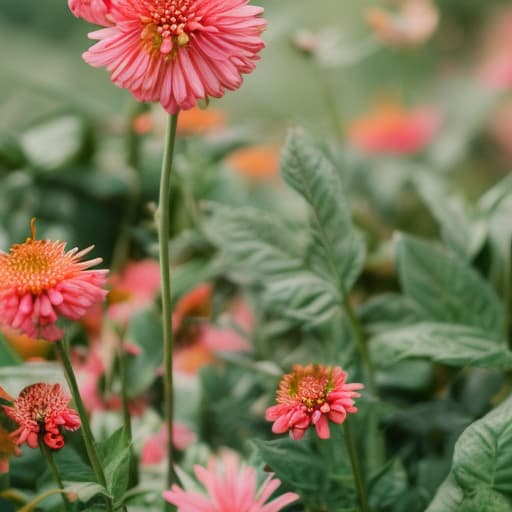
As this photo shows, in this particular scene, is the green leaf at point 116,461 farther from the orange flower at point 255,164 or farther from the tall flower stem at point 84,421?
the orange flower at point 255,164

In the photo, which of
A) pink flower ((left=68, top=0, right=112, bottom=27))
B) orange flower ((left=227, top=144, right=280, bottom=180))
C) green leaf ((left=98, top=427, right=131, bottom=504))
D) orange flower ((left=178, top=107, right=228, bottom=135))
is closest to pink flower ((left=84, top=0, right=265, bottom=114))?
pink flower ((left=68, top=0, right=112, bottom=27))

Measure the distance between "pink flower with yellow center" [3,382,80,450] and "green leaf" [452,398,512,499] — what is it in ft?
0.42

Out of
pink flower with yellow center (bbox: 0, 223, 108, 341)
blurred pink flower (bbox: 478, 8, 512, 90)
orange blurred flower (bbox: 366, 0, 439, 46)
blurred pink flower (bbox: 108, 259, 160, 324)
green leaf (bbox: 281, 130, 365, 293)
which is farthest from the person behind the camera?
blurred pink flower (bbox: 478, 8, 512, 90)

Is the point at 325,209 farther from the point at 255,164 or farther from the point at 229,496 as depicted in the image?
the point at 255,164

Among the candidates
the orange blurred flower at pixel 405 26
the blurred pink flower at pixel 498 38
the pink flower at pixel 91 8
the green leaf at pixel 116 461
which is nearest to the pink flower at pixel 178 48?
the pink flower at pixel 91 8

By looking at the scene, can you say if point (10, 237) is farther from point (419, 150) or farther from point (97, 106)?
point (419, 150)

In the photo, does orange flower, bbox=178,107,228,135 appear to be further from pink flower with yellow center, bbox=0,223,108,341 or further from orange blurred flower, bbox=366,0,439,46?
pink flower with yellow center, bbox=0,223,108,341

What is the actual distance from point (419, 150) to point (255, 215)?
17.0 inches

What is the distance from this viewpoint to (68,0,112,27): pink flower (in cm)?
24

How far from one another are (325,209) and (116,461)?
0.45 ft

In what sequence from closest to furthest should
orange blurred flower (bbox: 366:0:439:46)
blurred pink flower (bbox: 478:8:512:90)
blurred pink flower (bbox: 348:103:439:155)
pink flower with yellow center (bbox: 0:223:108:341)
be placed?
1. pink flower with yellow center (bbox: 0:223:108:341)
2. orange blurred flower (bbox: 366:0:439:46)
3. blurred pink flower (bbox: 348:103:439:155)
4. blurred pink flower (bbox: 478:8:512:90)

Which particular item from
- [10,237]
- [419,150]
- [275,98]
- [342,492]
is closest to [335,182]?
[342,492]

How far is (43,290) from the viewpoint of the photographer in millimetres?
235

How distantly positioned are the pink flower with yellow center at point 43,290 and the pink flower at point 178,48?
6cm
